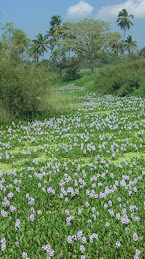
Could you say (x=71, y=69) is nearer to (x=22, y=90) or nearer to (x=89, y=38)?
(x=89, y=38)

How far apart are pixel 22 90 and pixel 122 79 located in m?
12.9

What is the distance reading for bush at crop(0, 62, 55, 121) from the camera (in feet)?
45.2

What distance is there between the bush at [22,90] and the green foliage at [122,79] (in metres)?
9.92

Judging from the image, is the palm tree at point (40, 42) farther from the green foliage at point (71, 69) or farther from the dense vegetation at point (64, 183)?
the dense vegetation at point (64, 183)

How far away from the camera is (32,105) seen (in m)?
14.8

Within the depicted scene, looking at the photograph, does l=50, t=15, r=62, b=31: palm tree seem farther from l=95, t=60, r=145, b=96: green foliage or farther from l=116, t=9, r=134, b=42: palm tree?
l=95, t=60, r=145, b=96: green foliage

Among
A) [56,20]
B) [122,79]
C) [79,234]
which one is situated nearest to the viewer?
[79,234]

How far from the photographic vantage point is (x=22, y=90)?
1391 cm

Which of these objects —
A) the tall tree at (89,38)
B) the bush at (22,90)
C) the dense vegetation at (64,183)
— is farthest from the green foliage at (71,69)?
the dense vegetation at (64,183)

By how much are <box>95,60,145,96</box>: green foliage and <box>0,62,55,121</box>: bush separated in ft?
32.5

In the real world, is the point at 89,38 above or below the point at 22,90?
above

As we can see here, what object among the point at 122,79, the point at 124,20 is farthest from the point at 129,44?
the point at 122,79

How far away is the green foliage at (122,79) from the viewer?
75.4 ft

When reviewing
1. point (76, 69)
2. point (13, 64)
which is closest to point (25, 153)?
point (13, 64)
